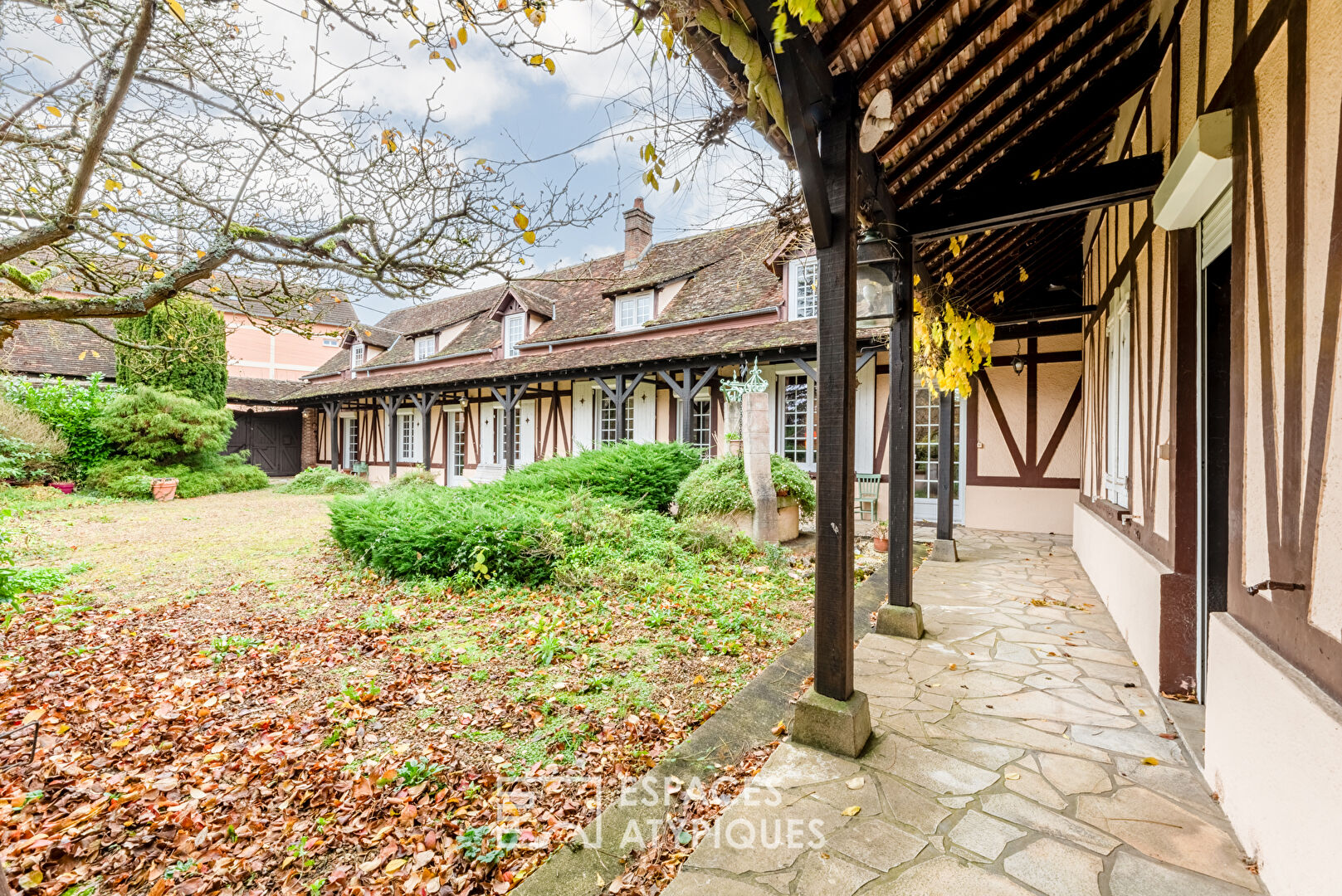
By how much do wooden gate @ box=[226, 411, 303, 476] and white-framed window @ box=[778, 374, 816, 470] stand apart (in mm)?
18546

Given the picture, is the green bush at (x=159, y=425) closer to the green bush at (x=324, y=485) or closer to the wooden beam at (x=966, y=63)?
the green bush at (x=324, y=485)

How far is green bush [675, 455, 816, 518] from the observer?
7246 millimetres

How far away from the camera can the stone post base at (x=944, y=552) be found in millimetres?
6352

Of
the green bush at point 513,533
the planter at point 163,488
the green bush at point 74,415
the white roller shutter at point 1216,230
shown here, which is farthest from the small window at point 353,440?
the white roller shutter at point 1216,230

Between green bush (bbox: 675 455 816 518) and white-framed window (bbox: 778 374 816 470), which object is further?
white-framed window (bbox: 778 374 816 470)

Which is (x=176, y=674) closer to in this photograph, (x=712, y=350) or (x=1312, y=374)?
(x=1312, y=374)

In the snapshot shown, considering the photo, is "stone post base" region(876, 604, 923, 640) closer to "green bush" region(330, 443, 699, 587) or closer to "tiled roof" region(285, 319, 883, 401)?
"green bush" region(330, 443, 699, 587)

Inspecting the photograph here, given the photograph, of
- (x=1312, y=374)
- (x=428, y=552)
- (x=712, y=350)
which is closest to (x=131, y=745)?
(x=428, y=552)

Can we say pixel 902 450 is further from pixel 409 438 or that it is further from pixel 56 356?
pixel 56 356

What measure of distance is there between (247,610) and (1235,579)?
6291 mm

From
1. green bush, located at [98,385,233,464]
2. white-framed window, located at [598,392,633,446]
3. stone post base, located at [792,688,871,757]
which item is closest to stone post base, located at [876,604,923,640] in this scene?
stone post base, located at [792,688,871,757]

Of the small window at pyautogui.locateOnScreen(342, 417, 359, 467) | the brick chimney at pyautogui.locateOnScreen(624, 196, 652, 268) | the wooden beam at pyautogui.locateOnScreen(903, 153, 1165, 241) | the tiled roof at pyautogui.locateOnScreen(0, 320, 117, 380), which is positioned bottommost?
the small window at pyautogui.locateOnScreen(342, 417, 359, 467)

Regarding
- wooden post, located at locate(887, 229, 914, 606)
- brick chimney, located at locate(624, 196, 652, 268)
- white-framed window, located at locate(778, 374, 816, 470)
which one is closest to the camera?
wooden post, located at locate(887, 229, 914, 606)

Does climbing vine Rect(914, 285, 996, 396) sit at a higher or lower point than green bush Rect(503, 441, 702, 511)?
higher
